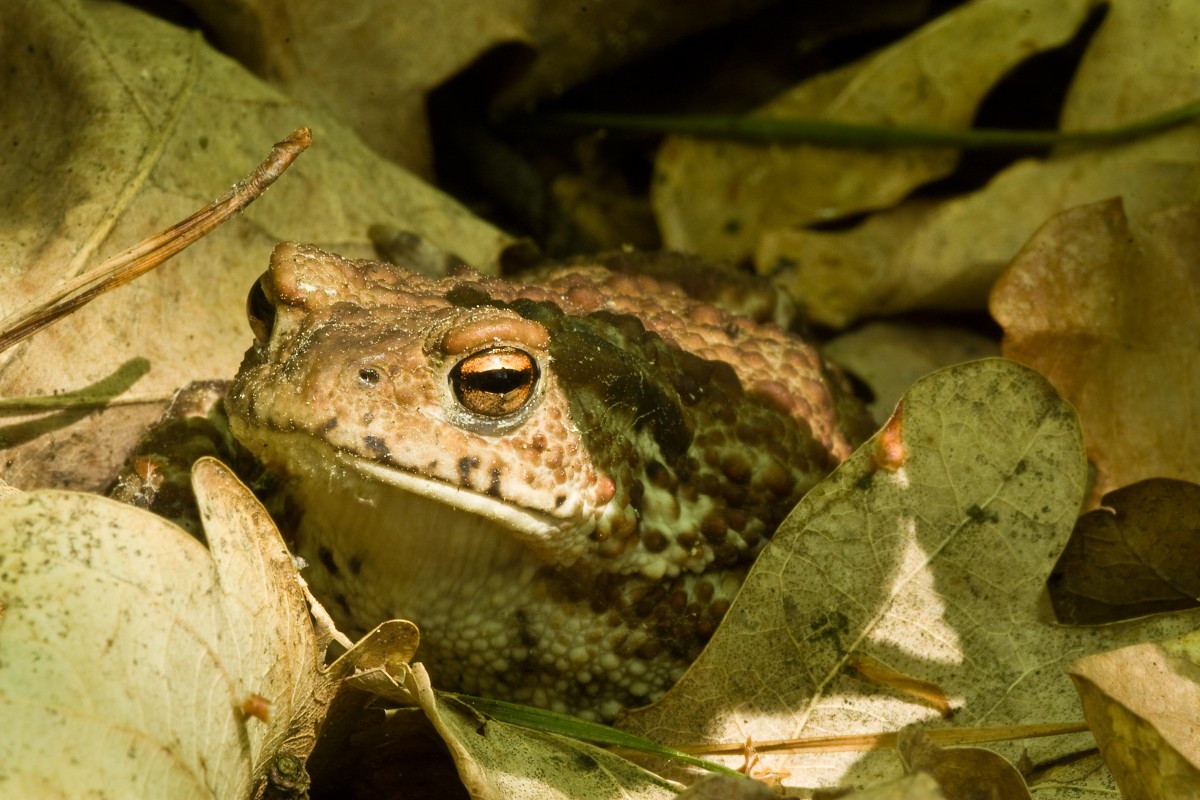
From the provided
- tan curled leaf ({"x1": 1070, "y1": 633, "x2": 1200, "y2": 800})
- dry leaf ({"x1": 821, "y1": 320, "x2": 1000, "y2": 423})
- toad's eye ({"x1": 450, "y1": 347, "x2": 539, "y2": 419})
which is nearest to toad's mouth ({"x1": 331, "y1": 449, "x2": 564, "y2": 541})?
toad's eye ({"x1": 450, "y1": 347, "x2": 539, "y2": 419})

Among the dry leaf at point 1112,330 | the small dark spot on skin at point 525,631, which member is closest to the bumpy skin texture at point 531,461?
the small dark spot on skin at point 525,631

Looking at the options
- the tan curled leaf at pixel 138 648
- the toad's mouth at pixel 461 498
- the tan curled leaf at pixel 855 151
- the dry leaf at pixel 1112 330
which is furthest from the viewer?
the tan curled leaf at pixel 855 151

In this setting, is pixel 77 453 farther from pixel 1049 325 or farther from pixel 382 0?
pixel 1049 325

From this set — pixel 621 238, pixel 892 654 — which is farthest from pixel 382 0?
pixel 892 654

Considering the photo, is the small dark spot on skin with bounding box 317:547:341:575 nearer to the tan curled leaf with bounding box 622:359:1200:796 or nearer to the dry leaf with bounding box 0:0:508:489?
the dry leaf with bounding box 0:0:508:489

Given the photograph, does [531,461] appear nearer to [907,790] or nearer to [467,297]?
[467,297]

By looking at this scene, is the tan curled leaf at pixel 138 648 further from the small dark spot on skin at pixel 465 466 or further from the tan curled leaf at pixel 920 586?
the tan curled leaf at pixel 920 586

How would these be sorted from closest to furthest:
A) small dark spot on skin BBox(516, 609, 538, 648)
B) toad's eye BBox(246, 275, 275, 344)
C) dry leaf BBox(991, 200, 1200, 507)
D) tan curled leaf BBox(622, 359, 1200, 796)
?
tan curled leaf BBox(622, 359, 1200, 796)
toad's eye BBox(246, 275, 275, 344)
small dark spot on skin BBox(516, 609, 538, 648)
dry leaf BBox(991, 200, 1200, 507)
